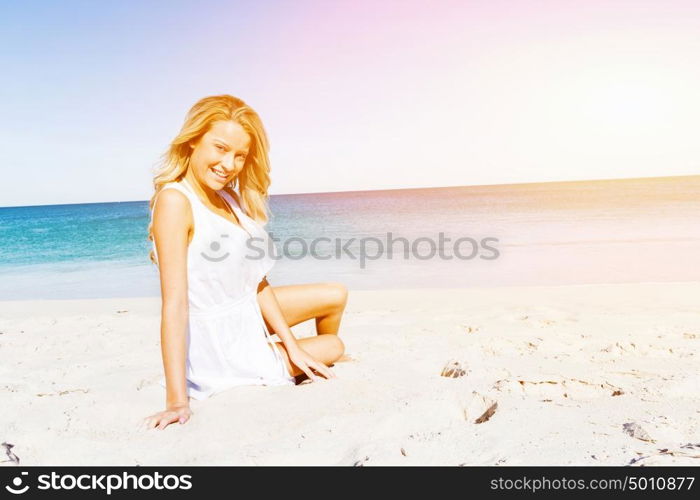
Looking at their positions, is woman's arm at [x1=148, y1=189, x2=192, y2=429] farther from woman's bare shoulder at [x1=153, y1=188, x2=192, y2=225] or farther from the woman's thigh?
the woman's thigh

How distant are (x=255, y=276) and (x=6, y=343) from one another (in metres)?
2.85

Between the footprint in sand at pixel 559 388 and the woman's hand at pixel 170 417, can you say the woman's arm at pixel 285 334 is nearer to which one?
the woman's hand at pixel 170 417

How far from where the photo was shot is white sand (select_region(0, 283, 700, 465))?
206 centimetres

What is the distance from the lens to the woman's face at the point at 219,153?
254 centimetres

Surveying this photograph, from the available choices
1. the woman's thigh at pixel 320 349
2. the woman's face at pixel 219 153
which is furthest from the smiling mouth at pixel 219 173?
the woman's thigh at pixel 320 349

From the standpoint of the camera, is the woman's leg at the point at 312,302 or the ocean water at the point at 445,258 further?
the ocean water at the point at 445,258

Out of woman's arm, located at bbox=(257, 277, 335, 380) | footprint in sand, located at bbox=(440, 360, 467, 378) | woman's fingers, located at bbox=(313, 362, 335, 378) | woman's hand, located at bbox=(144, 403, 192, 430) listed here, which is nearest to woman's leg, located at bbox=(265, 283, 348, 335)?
woman's arm, located at bbox=(257, 277, 335, 380)

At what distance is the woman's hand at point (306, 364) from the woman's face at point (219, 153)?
0.90 m

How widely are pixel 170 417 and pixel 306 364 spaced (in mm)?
728

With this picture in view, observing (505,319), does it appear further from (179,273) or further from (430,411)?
(179,273)

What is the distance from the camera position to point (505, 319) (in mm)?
4605

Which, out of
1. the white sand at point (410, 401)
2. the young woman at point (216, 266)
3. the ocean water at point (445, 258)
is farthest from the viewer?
the ocean water at point (445, 258)
